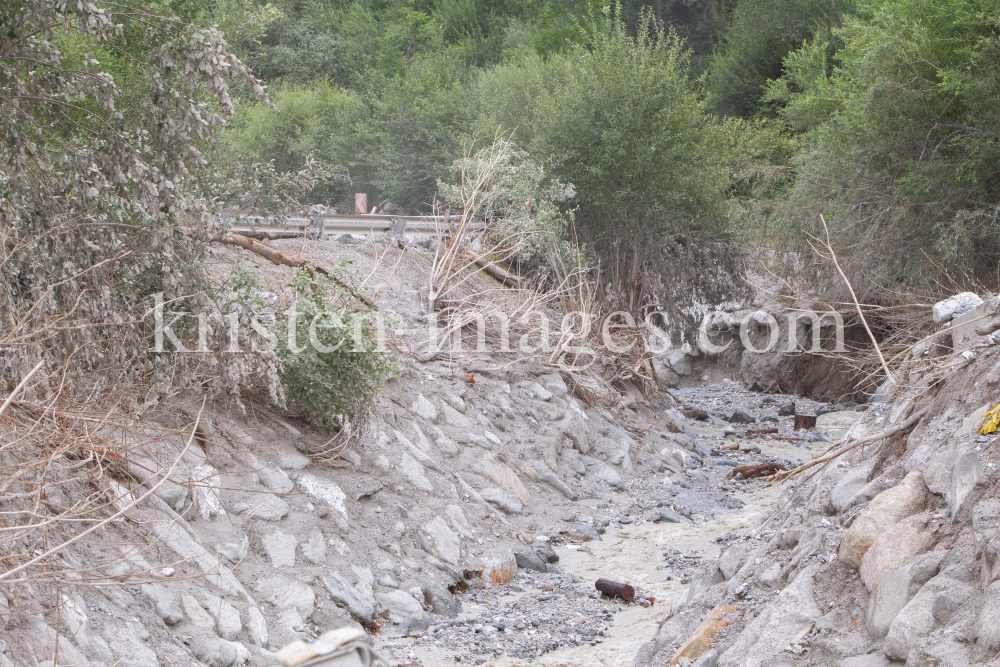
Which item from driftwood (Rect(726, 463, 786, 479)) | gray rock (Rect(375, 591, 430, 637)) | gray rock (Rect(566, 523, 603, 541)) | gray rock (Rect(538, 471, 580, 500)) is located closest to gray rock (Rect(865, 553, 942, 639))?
gray rock (Rect(375, 591, 430, 637))

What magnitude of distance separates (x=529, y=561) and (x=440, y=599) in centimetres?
123

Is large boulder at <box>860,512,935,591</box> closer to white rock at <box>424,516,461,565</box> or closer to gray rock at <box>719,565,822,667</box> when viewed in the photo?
gray rock at <box>719,565,822,667</box>

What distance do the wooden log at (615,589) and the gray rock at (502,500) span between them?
1.75m

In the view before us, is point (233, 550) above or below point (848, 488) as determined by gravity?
below

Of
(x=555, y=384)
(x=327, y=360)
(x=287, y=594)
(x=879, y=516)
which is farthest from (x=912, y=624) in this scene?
(x=555, y=384)

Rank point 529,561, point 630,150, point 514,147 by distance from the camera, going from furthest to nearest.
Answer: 1. point 514,147
2. point 630,150
3. point 529,561

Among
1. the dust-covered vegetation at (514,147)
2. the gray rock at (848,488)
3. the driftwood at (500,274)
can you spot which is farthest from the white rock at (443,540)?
the driftwood at (500,274)

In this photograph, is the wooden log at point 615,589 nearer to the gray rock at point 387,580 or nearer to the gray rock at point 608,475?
the gray rock at point 387,580

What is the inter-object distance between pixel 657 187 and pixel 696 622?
11.1 m

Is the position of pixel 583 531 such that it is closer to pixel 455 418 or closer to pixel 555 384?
pixel 455 418

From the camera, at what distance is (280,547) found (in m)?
5.82

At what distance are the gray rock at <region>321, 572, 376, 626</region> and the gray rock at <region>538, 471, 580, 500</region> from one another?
355 cm

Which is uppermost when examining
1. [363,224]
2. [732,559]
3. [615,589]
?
[363,224]

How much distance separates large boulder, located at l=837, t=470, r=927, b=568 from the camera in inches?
161
